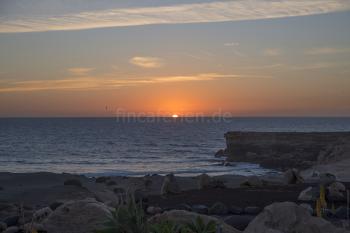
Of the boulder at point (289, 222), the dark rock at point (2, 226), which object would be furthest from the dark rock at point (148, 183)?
the boulder at point (289, 222)

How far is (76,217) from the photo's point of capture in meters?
9.85

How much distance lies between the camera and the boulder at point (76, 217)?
9633 mm

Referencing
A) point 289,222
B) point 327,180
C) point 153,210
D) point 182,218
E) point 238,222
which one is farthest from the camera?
point 327,180

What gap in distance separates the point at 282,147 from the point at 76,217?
46669 mm

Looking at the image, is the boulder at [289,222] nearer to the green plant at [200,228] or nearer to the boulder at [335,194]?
the green plant at [200,228]

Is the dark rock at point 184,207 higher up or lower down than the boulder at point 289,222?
lower down

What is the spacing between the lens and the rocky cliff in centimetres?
4896

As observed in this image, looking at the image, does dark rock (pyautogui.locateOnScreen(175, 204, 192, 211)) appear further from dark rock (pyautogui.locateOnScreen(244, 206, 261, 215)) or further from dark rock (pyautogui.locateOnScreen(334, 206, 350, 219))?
dark rock (pyautogui.locateOnScreen(334, 206, 350, 219))

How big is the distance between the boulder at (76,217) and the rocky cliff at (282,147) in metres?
37.0

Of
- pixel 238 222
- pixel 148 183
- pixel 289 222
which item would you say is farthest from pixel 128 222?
pixel 148 183

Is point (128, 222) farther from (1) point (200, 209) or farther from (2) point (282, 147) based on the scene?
(2) point (282, 147)

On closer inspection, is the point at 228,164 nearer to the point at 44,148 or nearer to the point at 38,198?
the point at 38,198

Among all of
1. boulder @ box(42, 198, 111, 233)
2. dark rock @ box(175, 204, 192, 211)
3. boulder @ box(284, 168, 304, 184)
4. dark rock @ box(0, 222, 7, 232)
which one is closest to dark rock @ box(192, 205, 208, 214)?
dark rock @ box(175, 204, 192, 211)

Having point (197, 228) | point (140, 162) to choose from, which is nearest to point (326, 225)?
point (197, 228)
